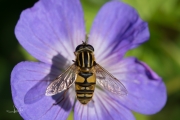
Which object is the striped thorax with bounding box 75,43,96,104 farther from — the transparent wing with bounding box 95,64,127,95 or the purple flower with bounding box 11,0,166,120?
the purple flower with bounding box 11,0,166,120

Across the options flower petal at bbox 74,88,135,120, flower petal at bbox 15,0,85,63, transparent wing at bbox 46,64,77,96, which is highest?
flower petal at bbox 15,0,85,63

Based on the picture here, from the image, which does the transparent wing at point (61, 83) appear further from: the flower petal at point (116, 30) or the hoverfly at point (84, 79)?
the flower petal at point (116, 30)

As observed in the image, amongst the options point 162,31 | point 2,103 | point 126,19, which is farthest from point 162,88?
point 2,103

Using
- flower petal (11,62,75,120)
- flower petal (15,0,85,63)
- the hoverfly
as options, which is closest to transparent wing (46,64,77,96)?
the hoverfly

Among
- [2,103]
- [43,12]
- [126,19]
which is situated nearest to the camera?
[43,12]

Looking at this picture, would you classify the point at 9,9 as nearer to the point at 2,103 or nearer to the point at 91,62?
the point at 2,103

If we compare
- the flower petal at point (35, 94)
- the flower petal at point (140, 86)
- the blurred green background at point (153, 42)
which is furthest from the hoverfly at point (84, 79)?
the blurred green background at point (153, 42)

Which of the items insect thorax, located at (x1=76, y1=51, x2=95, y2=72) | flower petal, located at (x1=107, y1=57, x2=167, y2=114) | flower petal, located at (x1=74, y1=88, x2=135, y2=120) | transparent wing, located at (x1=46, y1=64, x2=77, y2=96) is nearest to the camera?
transparent wing, located at (x1=46, y1=64, x2=77, y2=96)
